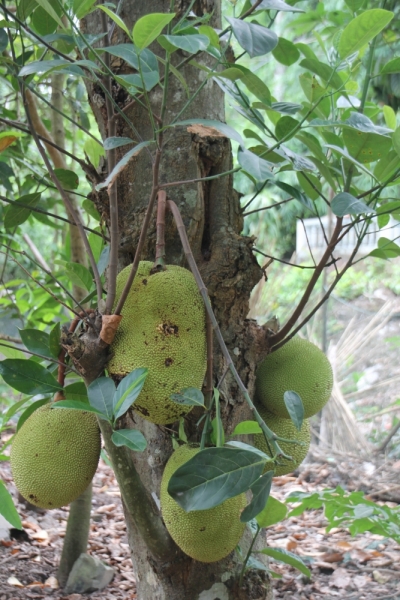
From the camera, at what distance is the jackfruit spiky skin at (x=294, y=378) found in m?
0.94

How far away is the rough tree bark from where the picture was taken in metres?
0.84

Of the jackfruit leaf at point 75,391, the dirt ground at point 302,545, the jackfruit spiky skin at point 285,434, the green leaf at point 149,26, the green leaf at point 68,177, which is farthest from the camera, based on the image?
the dirt ground at point 302,545

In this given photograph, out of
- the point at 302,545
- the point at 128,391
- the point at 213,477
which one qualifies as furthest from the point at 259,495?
the point at 302,545

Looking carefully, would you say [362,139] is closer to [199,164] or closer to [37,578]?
[199,164]

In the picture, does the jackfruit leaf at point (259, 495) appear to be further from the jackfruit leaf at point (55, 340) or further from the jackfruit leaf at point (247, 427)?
the jackfruit leaf at point (55, 340)

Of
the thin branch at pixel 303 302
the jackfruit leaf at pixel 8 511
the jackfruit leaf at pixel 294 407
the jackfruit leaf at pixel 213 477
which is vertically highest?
the thin branch at pixel 303 302

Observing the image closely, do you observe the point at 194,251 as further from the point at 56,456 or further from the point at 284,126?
the point at 56,456

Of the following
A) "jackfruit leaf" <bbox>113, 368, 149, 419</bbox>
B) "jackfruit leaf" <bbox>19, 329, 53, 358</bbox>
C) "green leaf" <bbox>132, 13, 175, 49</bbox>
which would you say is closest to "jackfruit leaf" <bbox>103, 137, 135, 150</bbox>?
"green leaf" <bbox>132, 13, 175, 49</bbox>

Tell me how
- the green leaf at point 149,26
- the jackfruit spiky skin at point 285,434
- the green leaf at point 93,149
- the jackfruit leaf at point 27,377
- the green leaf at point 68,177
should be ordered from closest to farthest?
the green leaf at point 149,26
the jackfruit leaf at point 27,377
the jackfruit spiky skin at point 285,434
the green leaf at point 68,177
the green leaf at point 93,149

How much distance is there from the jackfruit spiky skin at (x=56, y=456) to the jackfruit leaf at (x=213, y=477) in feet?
1.00

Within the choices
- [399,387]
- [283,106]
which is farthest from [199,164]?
[399,387]

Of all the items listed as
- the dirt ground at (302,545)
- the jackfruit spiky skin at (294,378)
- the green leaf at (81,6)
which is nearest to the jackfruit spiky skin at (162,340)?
the jackfruit spiky skin at (294,378)

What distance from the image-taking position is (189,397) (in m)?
0.67

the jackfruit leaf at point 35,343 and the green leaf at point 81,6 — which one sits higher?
the green leaf at point 81,6
